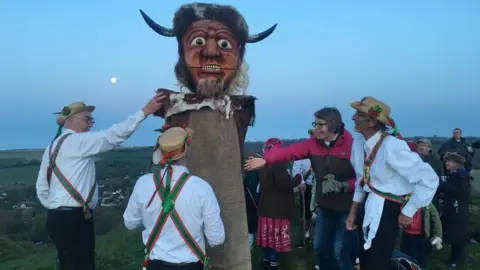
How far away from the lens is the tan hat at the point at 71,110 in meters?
4.56

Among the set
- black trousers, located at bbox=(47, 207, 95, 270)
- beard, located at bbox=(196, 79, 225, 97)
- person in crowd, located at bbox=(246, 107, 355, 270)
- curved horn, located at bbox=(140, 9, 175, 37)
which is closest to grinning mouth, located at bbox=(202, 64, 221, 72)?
beard, located at bbox=(196, 79, 225, 97)

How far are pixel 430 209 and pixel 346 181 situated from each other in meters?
1.81

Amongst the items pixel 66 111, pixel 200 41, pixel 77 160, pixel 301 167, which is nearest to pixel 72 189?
pixel 77 160

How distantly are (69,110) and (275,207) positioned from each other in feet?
9.63

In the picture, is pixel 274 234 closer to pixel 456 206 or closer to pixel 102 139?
pixel 456 206

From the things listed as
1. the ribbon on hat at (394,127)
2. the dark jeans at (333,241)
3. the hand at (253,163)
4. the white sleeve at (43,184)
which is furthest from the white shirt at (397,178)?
the white sleeve at (43,184)

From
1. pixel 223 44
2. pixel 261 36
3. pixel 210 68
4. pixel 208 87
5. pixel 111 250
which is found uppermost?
pixel 261 36

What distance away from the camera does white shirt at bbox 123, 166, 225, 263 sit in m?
3.06

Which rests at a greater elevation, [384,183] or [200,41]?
[200,41]

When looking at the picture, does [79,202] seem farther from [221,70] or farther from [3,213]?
[3,213]

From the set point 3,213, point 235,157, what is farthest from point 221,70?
point 3,213

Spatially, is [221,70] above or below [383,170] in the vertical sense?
above

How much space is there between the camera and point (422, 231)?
5.71 m

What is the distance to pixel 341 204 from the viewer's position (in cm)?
459
